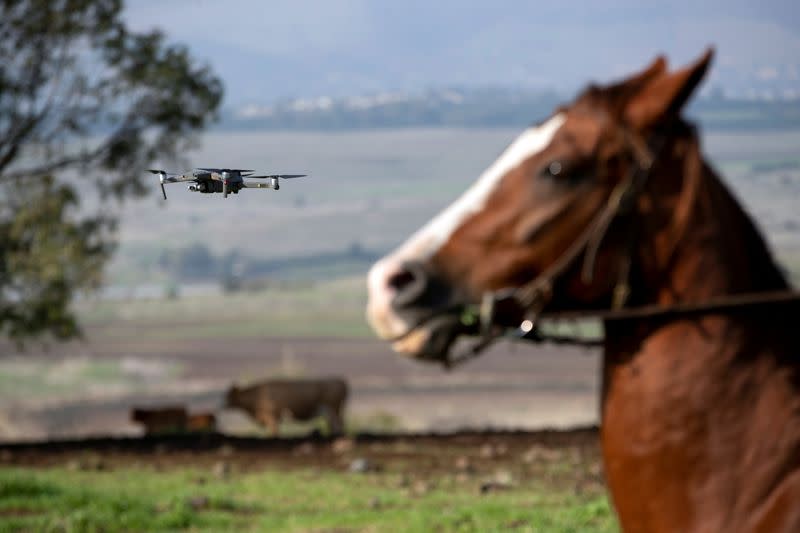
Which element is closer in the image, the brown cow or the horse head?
the horse head

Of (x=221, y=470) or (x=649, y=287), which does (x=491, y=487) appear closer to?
(x=221, y=470)

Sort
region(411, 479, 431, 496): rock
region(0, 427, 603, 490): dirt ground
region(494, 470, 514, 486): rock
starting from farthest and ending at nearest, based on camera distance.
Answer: region(0, 427, 603, 490): dirt ground → region(494, 470, 514, 486): rock → region(411, 479, 431, 496): rock

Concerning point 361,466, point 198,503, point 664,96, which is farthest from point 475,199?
point 361,466

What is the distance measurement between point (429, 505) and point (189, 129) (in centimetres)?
826

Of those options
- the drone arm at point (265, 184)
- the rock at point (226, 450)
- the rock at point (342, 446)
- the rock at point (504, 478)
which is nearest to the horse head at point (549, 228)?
the drone arm at point (265, 184)

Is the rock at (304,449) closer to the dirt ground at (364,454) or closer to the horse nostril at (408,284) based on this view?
the dirt ground at (364,454)

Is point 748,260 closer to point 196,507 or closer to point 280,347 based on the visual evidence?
point 196,507

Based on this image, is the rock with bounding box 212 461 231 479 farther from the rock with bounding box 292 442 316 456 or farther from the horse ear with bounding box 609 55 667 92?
the horse ear with bounding box 609 55 667 92

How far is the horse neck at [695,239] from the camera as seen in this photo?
344cm

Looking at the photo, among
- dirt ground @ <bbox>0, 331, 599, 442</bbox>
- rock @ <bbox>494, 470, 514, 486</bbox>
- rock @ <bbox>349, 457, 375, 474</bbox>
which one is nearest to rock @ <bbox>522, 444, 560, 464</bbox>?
rock @ <bbox>494, 470, 514, 486</bbox>

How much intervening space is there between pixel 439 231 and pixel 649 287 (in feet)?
1.75

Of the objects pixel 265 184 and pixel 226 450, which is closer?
pixel 265 184

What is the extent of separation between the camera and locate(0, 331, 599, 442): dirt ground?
1518 inches

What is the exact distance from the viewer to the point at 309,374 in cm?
4066
